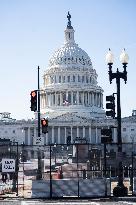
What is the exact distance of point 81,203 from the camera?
21.0 metres

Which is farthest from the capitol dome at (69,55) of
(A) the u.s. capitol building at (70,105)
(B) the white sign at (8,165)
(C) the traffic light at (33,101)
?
(B) the white sign at (8,165)

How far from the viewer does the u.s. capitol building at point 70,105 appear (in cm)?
12016

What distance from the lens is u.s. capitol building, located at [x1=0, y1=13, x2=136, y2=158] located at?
12016 cm

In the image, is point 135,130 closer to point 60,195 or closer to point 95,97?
point 95,97

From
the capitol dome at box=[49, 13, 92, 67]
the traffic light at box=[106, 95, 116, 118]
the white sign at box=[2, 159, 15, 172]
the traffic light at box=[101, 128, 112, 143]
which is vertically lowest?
the white sign at box=[2, 159, 15, 172]

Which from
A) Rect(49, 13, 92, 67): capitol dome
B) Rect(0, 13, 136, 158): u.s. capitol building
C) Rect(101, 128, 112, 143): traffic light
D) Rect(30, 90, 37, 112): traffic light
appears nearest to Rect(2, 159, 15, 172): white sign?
Rect(30, 90, 37, 112): traffic light

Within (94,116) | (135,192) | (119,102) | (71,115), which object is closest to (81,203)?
(135,192)

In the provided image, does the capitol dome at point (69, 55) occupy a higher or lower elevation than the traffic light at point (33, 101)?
higher

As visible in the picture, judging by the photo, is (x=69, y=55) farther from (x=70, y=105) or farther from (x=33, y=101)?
(x=33, y=101)

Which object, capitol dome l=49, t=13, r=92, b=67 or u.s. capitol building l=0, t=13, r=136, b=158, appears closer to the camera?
u.s. capitol building l=0, t=13, r=136, b=158

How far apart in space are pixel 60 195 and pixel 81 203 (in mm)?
2404

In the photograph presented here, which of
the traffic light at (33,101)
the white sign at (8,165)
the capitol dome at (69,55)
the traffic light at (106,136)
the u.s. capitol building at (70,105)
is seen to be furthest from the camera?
the capitol dome at (69,55)

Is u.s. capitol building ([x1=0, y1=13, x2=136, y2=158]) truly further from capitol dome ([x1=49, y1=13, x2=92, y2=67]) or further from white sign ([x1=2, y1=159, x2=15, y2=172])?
white sign ([x1=2, y1=159, x2=15, y2=172])

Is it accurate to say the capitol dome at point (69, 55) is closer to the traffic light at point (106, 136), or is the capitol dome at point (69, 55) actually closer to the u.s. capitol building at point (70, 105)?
the u.s. capitol building at point (70, 105)
